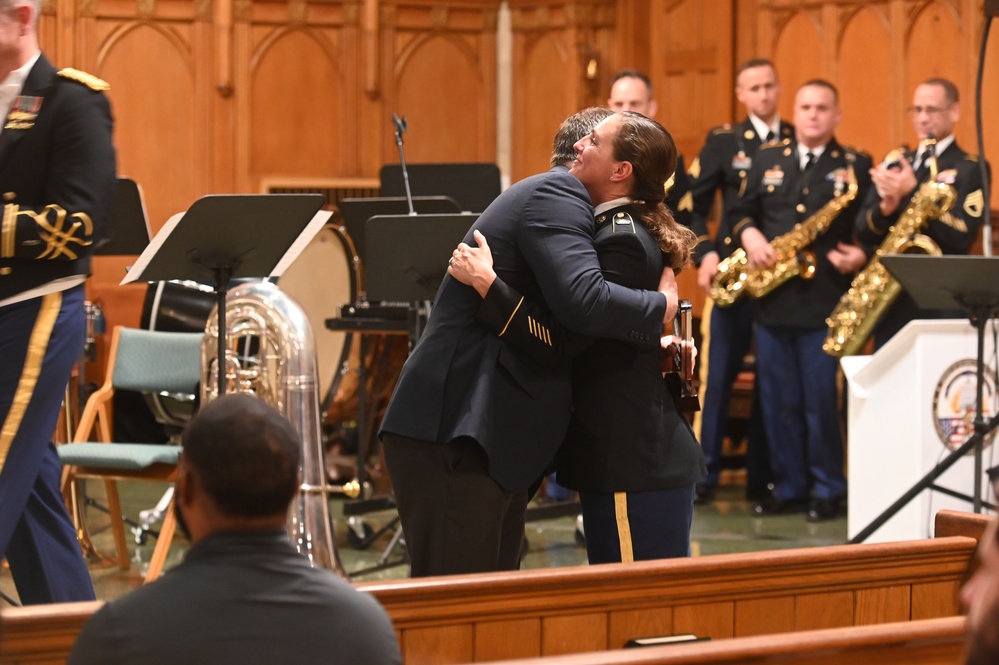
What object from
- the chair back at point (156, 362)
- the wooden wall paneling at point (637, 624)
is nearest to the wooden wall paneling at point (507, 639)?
the wooden wall paneling at point (637, 624)

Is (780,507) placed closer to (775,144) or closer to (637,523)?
(775,144)

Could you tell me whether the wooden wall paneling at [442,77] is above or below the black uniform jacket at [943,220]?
above

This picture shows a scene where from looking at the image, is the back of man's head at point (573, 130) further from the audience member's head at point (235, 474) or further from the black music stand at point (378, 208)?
the black music stand at point (378, 208)

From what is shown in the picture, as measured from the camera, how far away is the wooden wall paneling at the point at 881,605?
2.71 metres

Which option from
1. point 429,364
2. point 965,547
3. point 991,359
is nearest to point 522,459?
point 429,364

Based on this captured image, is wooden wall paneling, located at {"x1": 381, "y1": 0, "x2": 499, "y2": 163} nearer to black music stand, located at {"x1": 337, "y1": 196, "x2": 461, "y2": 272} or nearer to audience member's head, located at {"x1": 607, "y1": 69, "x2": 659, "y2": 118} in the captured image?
audience member's head, located at {"x1": 607, "y1": 69, "x2": 659, "y2": 118}

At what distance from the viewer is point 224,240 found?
408cm

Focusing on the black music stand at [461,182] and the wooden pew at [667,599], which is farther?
the black music stand at [461,182]

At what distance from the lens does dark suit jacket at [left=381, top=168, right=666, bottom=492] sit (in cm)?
292

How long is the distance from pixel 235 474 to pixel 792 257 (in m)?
5.21

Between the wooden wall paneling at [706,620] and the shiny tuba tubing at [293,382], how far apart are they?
2123 mm

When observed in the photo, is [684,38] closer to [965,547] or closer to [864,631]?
[965,547]

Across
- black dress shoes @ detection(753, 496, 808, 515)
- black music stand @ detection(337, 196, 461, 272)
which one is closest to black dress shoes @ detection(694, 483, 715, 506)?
black dress shoes @ detection(753, 496, 808, 515)

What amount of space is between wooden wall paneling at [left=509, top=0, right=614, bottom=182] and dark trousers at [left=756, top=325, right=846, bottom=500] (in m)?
3.44
